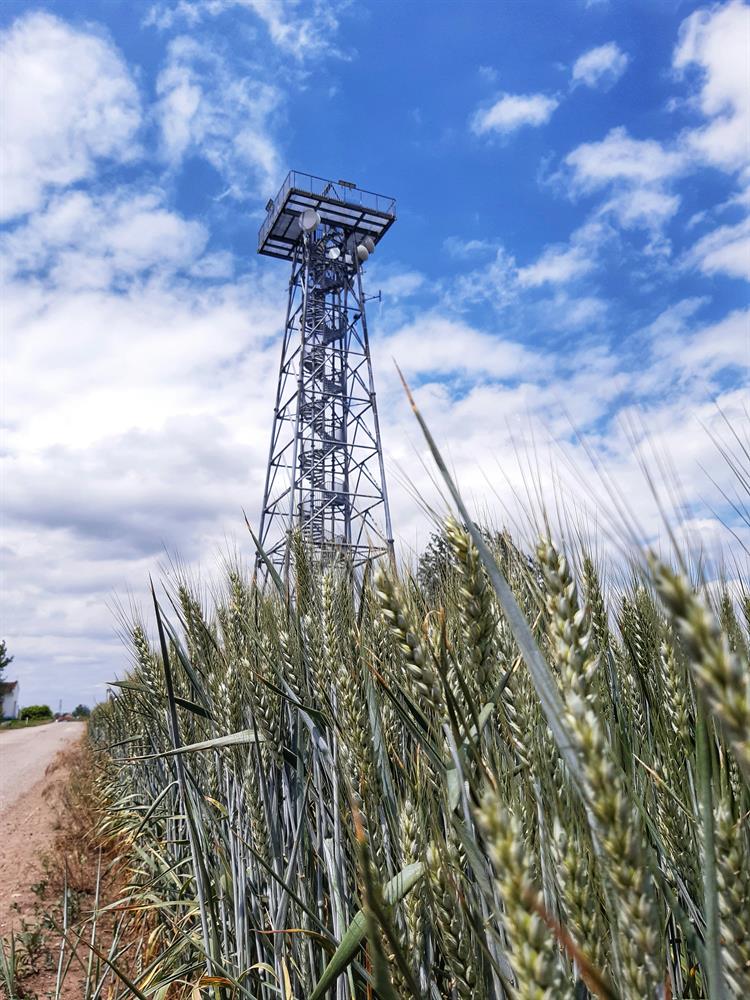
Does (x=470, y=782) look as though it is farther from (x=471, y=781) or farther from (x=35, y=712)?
(x=35, y=712)

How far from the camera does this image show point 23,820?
9.78 m

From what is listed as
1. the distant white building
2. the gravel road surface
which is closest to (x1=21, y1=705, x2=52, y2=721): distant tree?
the distant white building

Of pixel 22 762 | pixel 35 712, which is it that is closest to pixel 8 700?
pixel 35 712

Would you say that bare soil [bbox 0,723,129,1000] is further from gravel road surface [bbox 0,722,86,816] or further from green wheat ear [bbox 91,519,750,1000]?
green wheat ear [bbox 91,519,750,1000]

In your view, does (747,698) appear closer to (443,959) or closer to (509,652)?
(509,652)

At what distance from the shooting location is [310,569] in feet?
8.78

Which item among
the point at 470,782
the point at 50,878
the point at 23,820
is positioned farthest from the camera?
the point at 23,820

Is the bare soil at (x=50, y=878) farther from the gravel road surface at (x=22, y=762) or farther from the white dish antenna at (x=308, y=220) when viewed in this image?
the white dish antenna at (x=308, y=220)

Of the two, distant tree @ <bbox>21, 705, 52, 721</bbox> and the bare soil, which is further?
distant tree @ <bbox>21, 705, 52, 721</bbox>

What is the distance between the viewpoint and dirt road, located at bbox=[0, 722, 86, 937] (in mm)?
6160

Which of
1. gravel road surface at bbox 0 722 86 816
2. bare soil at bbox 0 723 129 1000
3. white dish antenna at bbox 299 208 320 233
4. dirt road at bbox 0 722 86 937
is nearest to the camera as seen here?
bare soil at bbox 0 723 129 1000

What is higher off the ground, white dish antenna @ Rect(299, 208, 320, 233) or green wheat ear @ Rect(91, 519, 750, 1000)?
white dish antenna @ Rect(299, 208, 320, 233)

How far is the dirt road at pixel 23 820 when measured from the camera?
6160mm

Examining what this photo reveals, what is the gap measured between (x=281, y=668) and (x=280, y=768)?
34 centimetres
